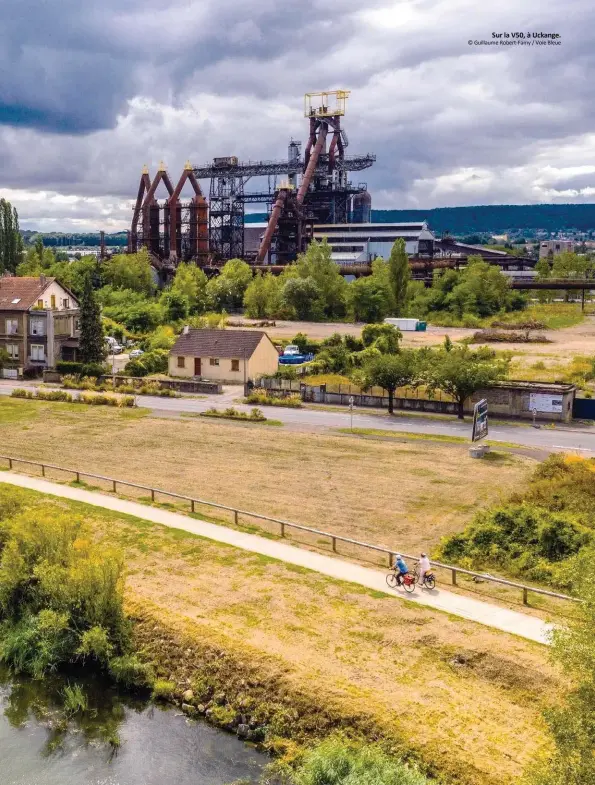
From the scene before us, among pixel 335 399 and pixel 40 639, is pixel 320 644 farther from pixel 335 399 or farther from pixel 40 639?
pixel 335 399

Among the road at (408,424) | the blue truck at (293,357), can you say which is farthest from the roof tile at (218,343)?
the blue truck at (293,357)

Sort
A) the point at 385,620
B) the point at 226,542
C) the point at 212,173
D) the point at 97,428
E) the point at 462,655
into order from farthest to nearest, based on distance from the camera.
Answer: the point at 212,173 < the point at 97,428 < the point at 226,542 < the point at 385,620 < the point at 462,655

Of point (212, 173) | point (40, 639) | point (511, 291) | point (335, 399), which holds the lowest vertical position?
point (40, 639)

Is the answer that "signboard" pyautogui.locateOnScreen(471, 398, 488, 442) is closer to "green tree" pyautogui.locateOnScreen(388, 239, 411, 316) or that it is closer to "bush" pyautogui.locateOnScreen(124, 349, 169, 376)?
"bush" pyautogui.locateOnScreen(124, 349, 169, 376)

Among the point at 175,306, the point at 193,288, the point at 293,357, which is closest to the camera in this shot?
the point at 293,357

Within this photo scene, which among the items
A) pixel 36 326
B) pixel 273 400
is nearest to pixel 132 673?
pixel 273 400

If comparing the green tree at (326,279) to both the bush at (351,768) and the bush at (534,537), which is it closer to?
the bush at (534,537)

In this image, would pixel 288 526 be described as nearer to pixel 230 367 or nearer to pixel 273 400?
pixel 273 400

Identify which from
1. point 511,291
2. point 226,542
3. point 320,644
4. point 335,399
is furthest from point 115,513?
point 511,291
